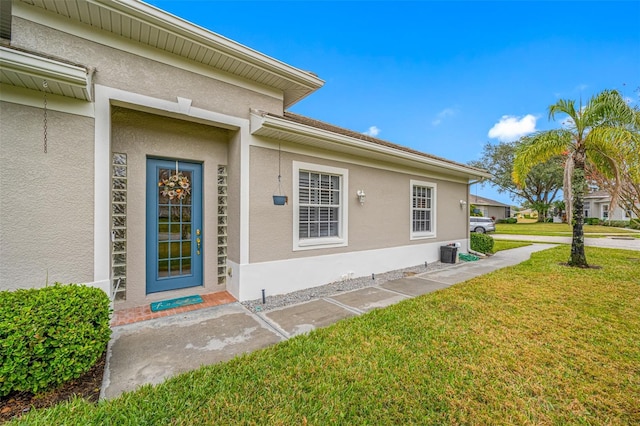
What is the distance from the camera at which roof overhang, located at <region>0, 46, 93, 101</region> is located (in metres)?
3.29

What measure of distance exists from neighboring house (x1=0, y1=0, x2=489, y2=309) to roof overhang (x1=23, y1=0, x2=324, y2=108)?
2 centimetres

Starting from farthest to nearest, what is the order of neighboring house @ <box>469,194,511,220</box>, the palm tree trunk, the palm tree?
1. neighboring house @ <box>469,194,511,220</box>
2. the palm tree trunk
3. the palm tree

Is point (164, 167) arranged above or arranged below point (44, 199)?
above

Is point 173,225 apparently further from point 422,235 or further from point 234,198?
point 422,235

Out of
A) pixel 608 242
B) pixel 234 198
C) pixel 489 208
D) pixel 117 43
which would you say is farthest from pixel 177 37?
pixel 489 208

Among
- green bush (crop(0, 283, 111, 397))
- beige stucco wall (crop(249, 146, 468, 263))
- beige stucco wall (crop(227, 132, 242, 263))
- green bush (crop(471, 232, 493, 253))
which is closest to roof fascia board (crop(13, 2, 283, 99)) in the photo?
beige stucco wall (crop(227, 132, 242, 263))

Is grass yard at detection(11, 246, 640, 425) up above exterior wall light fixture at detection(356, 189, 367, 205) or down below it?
below

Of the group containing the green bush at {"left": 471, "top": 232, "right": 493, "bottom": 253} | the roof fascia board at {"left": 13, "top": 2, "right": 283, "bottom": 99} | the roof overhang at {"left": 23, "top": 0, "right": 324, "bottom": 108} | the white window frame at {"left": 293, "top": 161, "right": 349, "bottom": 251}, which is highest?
the roof overhang at {"left": 23, "top": 0, "right": 324, "bottom": 108}

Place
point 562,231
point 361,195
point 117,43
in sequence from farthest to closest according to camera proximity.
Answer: point 562,231 < point 361,195 < point 117,43

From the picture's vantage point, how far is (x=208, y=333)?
4281 mm

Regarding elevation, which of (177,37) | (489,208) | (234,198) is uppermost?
(177,37)

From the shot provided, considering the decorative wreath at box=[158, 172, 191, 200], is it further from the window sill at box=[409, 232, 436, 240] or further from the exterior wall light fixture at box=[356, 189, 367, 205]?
the window sill at box=[409, 232, 436, 240]

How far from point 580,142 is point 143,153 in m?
12.8

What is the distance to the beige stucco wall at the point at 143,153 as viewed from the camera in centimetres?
512
